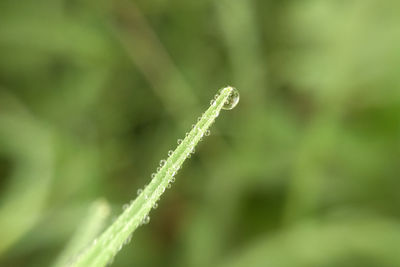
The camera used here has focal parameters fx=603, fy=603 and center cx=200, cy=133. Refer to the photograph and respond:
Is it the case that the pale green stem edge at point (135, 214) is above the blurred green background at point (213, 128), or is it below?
above

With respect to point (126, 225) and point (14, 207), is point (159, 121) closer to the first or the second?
point (14, 207)

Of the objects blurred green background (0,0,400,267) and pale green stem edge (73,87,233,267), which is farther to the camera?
blurred green background (0,0,400,267)

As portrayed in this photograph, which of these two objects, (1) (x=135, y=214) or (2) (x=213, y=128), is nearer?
(1) (x=135, y=214)

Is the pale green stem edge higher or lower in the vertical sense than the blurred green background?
higher

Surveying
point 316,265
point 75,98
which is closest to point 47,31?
point 75,98

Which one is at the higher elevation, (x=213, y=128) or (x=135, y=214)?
(x=135, y=214)
